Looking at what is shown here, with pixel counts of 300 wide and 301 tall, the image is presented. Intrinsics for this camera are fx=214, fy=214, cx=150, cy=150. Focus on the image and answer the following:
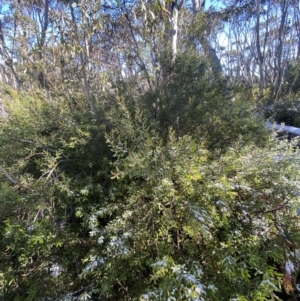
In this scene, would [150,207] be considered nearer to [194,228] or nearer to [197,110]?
[194,228]

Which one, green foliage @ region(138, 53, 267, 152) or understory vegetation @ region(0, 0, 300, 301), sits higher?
green foliage @ region(138, 53, 267, 152)

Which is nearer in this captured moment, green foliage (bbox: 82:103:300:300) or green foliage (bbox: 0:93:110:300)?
green foliage (bbox: 82:103:300:300)

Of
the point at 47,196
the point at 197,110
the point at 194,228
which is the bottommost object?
the point at 194,228

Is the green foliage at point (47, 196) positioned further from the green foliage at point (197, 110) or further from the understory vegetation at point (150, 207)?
the green foliage at point (197, 110)

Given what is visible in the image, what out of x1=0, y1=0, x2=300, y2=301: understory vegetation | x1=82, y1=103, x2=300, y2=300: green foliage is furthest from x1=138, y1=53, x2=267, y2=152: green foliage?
x1=82, y1=103, x2=300, y2=300: green foliage

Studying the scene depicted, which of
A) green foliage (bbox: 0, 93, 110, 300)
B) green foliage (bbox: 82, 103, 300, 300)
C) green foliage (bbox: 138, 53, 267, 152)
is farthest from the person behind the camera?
green foliage (bbox: 138, 53, 267, 152)

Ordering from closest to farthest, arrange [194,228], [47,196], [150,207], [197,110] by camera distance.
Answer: [194,228] < [150,207] < [47,196] < [197,110]

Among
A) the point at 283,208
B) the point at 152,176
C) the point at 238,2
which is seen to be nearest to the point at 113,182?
the point at 152,176

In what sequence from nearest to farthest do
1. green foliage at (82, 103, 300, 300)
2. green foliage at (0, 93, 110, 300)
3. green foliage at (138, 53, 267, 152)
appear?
1. green foliage at (82, 103, 300, 300)
2. green foliage at (0, 93, 110, 300)
3. green foliage at (138, 53, 267, 152)

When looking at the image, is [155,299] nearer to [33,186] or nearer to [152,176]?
[152,176]

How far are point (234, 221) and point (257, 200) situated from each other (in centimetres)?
23

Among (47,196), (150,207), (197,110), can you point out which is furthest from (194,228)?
(197,110)

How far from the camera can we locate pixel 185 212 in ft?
4.72

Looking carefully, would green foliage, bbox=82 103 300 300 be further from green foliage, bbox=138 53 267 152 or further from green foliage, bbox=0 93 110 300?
green foliage, bbox=138 53 267 152
